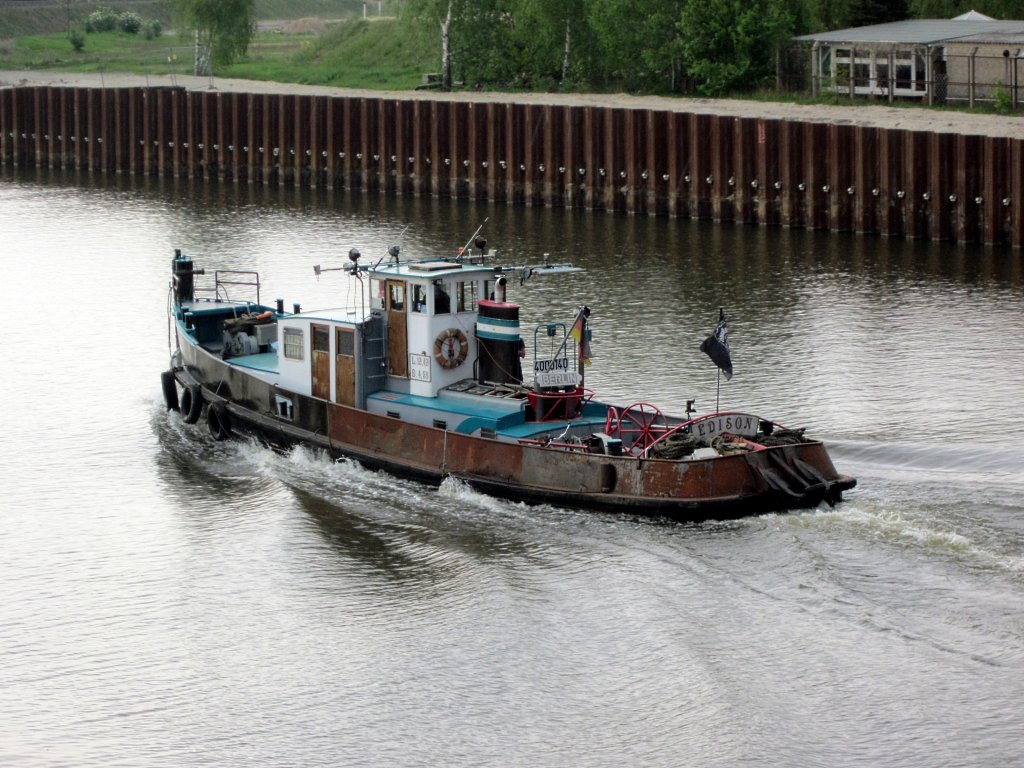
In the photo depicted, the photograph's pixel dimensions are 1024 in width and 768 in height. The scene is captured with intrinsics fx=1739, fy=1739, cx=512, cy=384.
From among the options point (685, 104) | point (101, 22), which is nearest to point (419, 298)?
point (685, 104)

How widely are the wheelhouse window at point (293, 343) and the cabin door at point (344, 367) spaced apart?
96 centimetres

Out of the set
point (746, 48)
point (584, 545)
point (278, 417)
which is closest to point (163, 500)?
point (278, 417)

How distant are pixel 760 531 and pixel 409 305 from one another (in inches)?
260

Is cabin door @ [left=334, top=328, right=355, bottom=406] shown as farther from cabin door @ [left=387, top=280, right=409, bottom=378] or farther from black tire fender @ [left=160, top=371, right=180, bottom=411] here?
black tire fender @ [left=160, top=371, right=180, bottom=411]

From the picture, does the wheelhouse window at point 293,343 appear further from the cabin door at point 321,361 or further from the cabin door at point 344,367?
the cabin door at point 344,367

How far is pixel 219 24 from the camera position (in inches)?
3027

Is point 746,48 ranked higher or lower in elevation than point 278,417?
higher

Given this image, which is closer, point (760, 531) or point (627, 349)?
point (760, 531)

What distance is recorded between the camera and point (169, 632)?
21.6 metres

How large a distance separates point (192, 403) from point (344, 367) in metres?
4.55

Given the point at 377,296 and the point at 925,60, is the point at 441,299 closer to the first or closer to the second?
the point at 377,296

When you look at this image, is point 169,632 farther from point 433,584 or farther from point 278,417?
point 278,417

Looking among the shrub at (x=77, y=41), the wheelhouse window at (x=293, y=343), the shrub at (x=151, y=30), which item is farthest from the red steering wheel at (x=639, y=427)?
the shrub at (x=151, y=30)

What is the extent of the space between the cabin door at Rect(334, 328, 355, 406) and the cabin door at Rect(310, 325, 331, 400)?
0.18m
